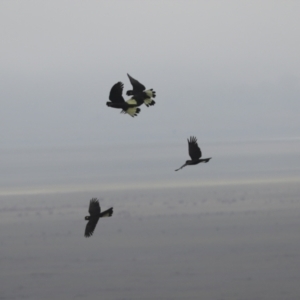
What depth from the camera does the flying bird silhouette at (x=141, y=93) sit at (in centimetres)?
2555

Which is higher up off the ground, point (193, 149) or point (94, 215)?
point (193, 149)

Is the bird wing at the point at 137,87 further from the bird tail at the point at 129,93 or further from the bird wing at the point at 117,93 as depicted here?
the bird wing at the point at 117,93

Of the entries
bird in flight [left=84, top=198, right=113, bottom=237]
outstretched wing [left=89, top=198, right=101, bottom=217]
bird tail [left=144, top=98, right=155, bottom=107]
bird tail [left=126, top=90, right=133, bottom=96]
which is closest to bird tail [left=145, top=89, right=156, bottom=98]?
bird tail [left=144, top=98, right=155, bottom=107]

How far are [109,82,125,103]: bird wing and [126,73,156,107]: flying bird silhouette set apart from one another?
23.6 inches

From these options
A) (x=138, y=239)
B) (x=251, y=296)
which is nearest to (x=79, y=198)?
(x=138, y=239)

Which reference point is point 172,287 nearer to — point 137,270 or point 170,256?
point 137,270

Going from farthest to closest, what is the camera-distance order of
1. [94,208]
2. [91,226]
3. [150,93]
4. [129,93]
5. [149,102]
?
[94,208] → [129,93] → [91,226] → [150,93] → [149,102]

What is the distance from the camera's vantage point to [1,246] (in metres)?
117

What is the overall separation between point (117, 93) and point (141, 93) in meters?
0.94

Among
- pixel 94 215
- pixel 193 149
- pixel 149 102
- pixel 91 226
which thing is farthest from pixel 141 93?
pixel 91 226

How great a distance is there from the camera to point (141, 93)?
2594 cm

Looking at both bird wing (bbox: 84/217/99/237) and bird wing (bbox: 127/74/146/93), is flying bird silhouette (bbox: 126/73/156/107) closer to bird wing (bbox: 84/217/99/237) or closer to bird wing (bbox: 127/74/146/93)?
bird wing (bbox: 127/74/146/93)

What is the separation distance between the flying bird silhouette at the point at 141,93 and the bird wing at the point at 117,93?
1.96ft

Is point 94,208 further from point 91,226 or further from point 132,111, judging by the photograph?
point 132,111
